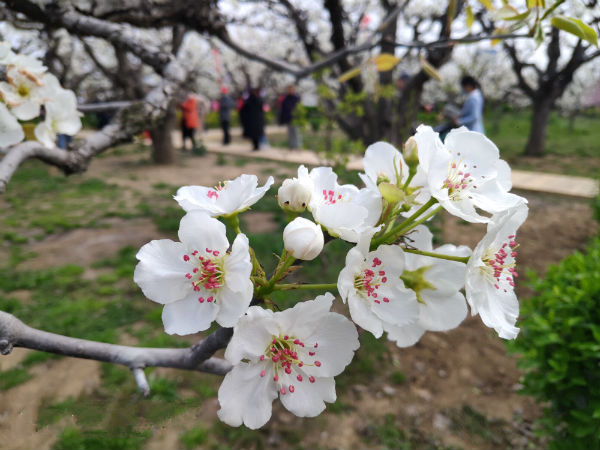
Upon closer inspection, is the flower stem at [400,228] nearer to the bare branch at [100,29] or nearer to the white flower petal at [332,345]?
the white flower petal at [332,345]

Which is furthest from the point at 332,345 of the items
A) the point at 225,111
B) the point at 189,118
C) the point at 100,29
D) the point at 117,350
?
the point at 225,111

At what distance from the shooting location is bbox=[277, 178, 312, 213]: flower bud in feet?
2.37

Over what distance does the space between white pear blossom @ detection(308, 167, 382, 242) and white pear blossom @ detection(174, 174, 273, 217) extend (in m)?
0.11

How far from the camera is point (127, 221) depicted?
5.72 metres

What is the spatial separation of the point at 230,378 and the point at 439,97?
2959 centimetres

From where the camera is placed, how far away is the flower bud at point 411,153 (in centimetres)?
70

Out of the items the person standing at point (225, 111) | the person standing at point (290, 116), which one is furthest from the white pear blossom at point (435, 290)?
the person standing at point (225, 111)

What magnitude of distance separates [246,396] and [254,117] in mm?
11234

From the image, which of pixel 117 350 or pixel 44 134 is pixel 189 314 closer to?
pixel 117 350

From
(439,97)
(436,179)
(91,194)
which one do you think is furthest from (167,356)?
(439,97)

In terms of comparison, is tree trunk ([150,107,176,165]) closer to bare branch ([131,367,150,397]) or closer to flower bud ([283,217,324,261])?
bare branch ([131,367,150,397])

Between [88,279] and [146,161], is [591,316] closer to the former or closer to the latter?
[88,279]

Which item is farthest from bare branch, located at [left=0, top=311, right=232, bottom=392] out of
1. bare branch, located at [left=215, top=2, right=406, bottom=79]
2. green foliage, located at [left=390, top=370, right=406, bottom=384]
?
green foliage, located at [left=390, top=370, right=406, bottom=384]

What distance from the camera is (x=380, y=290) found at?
72 centimetres
